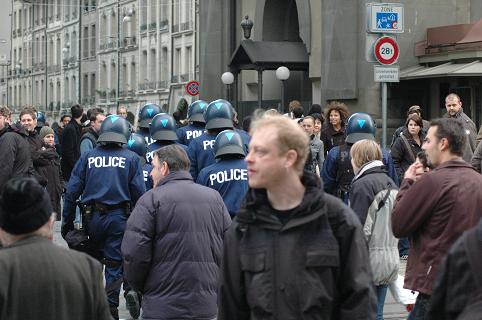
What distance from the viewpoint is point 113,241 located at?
37.0 ft

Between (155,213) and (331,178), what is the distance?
4749mm

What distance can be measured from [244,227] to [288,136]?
41 cm

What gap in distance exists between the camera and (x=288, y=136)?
512 cm

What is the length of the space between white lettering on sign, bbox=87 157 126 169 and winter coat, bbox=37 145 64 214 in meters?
6.09

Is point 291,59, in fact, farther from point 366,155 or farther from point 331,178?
point 366,155

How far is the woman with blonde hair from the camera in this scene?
929cm

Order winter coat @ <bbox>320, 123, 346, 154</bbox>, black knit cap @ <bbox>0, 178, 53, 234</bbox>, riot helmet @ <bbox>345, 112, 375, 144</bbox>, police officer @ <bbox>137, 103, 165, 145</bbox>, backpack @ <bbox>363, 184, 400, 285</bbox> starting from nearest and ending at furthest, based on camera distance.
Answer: black knit cap @ <bbox>0, 178, 53, 234</bbox> < backpack @ <bbox>363, 184, 400, 285</bbox> < riot helmet @ <bbox>345, 112, 375, 144</bbox> < police officer @ <bbox>137, 103, 165, 145</bbox> < winter coat @ <bbox>320, 123, 346, 154</bbox>

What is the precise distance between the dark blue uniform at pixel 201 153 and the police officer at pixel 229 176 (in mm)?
1930

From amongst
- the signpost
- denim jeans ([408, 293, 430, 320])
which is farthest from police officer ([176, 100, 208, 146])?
denim jeans ([408, 293, 430, 320])

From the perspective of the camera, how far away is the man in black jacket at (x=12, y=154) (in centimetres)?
1319

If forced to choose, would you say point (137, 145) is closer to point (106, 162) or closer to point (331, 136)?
Result: point (106, 162)

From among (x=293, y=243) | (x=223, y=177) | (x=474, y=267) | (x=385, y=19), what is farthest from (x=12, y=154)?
(x=474, y=267)

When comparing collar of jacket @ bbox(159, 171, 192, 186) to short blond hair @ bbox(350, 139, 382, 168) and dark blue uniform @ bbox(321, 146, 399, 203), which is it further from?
dark blue uniform @ bbox(321, 146, 399, 203)

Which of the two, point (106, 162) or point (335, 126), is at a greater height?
point (335, 126)
